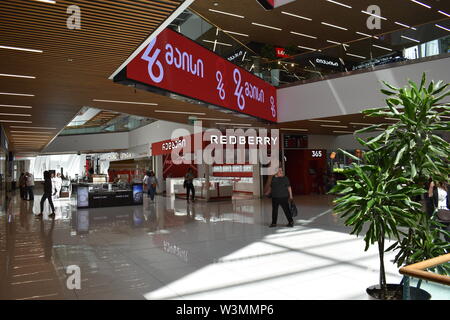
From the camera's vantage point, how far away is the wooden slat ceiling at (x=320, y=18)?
13.7 meters

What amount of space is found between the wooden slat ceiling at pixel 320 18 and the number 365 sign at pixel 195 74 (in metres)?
Answer: 3.80

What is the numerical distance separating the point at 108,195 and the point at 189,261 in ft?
34.8

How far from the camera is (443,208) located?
5.56 meters

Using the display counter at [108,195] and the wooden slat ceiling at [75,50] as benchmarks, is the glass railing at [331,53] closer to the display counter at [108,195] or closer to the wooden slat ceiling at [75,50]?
the wooden slat ceiling at [75,50]

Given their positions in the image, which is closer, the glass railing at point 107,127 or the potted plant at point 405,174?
the potted plant at point 405,174

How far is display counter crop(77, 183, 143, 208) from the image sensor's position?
14.5 meters

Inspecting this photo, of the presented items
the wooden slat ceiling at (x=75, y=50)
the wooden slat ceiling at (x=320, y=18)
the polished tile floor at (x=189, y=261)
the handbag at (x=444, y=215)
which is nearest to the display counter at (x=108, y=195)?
the polished tile floor at (x=189, y=261)

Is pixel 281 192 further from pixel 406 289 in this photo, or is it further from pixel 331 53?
pixel 331 53

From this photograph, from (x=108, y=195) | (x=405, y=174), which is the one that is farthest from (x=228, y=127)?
(x=405, y=174)

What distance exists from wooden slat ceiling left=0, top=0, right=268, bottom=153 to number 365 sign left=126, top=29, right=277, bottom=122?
74 centimetres

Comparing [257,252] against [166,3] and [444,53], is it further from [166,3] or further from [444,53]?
[444,53]

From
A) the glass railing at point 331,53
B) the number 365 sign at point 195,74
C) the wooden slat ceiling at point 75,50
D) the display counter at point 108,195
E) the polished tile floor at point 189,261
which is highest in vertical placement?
the glass railing at point 331,53
